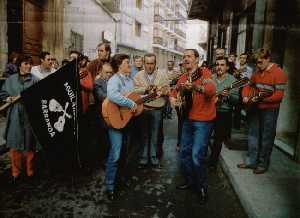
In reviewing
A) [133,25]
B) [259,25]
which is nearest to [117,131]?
[259,25]

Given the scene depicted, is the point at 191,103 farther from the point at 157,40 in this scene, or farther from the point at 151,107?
the point at 157,40

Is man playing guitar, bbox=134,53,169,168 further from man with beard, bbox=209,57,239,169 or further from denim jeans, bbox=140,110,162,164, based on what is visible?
man with beard, bbox=209,57,239,169

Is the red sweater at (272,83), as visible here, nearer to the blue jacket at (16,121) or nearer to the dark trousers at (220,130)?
the dark trousers at (220,130)

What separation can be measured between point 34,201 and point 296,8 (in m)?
6.60

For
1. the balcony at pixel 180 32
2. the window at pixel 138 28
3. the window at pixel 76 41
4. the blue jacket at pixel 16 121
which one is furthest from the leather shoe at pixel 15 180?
the balcony at pixel 180 32

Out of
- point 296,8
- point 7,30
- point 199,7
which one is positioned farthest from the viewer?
point 199,7

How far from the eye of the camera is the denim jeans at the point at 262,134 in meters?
5.23

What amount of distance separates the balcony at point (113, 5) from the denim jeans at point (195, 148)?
21367 mm

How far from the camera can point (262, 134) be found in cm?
535

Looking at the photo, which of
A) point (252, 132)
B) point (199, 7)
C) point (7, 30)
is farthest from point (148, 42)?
point (252, 132)

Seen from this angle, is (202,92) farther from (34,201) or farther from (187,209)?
(34,201)

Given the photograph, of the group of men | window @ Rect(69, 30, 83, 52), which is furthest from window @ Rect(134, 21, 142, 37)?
the group of men

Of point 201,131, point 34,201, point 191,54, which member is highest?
point 191,54

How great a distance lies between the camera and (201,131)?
174 inches
